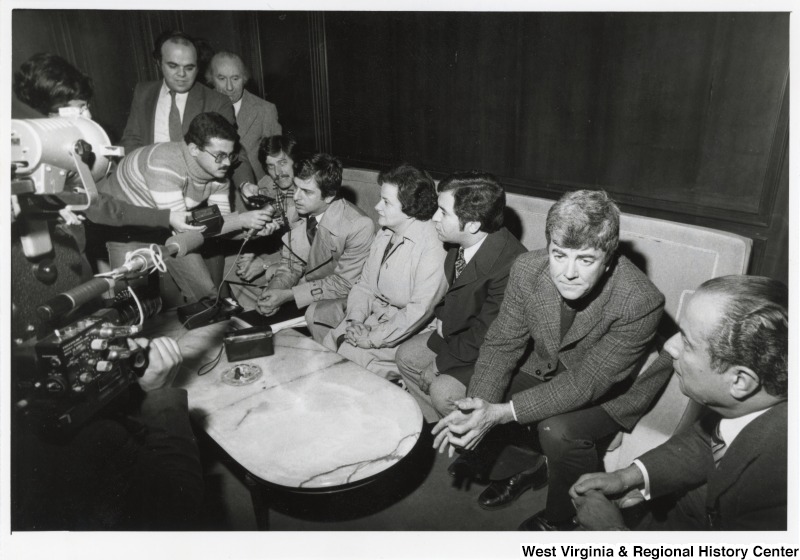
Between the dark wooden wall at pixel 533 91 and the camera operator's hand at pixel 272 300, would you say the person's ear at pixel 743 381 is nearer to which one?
the dark wooden wall at pixel 533 91

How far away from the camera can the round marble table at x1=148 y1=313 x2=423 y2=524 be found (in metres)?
1.57

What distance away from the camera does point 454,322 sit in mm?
2490

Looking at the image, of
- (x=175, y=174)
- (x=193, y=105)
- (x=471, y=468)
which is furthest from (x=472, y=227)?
(x=193, y=105)

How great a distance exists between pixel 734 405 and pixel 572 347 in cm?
66

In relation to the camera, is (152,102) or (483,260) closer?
(483,260)

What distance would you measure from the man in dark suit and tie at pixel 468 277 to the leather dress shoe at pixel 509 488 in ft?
A: 1.33

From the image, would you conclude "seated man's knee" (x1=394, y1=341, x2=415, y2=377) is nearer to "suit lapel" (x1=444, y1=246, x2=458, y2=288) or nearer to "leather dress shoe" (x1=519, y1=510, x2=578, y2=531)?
"suit lapel" (x1=444, y1=246, x2=458, y2=288)

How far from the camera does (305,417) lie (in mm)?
1796

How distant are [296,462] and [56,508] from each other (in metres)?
0.64

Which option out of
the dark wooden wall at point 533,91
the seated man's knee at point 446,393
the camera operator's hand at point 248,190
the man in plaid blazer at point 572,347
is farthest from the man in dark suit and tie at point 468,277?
the camera operator's hand at point 248,190

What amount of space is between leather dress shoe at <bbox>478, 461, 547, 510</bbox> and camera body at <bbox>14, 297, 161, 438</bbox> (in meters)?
Result: 1.59

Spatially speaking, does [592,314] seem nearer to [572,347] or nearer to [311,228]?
[572,347]
